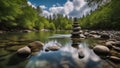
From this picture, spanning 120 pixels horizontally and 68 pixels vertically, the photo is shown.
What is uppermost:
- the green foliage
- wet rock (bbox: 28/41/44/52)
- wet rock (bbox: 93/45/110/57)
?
the green foliage

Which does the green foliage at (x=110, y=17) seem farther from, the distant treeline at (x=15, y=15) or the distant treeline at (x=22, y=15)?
the distant treeline at (x=15, y=15)

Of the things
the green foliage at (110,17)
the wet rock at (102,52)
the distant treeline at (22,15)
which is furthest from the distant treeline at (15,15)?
the wet rock at (102,52)

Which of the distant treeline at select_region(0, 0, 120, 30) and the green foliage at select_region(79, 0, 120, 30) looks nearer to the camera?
the green foliage at select_region(79, 0, 120, 30)

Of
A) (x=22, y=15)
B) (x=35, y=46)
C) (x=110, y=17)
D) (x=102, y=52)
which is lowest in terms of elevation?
(x=102, y=52)

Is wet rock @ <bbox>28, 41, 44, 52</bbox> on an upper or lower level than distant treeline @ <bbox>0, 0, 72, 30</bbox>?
lower

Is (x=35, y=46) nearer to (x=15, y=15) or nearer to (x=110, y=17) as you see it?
(x=15, y=15)

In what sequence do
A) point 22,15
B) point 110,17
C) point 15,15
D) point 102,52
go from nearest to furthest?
point 102,52, point 15,15, point 110,17, point 22,15

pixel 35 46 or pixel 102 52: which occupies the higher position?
pixel 35 46

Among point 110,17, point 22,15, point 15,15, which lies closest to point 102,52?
point 15,15

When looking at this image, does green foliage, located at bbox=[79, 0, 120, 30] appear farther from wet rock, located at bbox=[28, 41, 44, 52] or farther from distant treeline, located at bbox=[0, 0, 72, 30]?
distant treeline, located at bbox=[0, 0, 72, 30]

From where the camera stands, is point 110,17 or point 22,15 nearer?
point 110,17

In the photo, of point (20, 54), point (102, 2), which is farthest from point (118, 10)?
point (20, 54)

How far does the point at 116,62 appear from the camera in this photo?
9148mm

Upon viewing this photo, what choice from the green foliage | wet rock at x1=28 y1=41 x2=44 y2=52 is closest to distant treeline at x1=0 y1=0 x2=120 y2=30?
the green foliage
